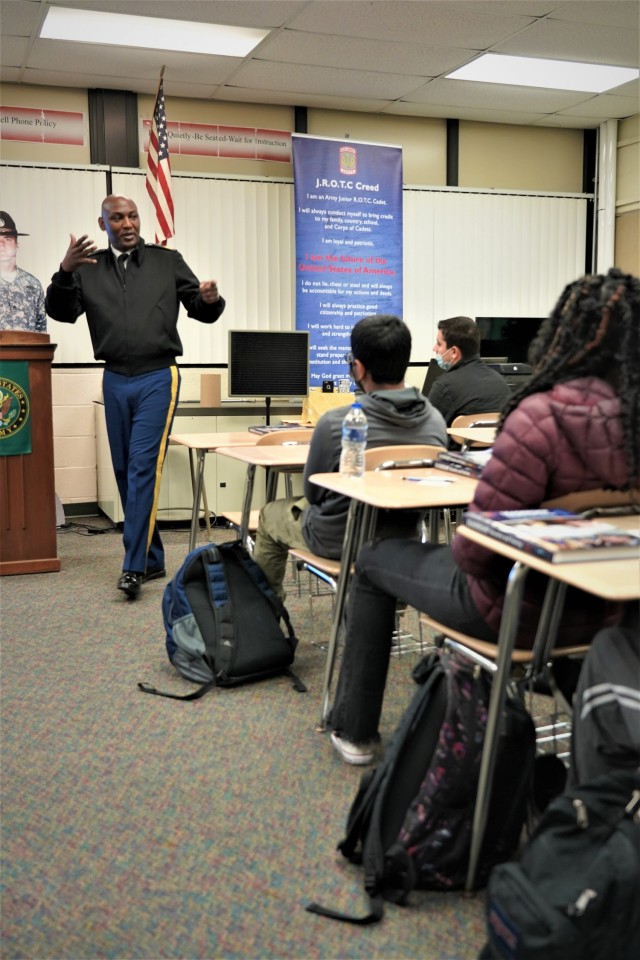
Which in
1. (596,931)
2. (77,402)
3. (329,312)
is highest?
(329,312)

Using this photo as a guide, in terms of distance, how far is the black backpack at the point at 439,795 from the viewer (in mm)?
1831

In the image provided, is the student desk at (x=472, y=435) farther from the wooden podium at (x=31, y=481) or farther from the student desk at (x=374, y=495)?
the wooden podium at (x=31, y=481)

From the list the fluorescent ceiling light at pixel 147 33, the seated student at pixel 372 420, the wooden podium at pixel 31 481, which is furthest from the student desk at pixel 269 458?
the fluorescent ceiling light at pixel 147 33

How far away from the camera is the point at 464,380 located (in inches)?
178


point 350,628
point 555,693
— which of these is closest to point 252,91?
point 350,628

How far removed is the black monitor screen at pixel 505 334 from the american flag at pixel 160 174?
2.53 metres

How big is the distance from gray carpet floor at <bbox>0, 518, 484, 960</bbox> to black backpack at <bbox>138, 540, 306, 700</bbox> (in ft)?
0.25

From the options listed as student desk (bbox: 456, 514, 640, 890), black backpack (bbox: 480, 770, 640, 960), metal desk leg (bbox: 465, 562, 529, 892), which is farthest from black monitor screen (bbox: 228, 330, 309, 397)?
black backpack (bbox: 480, 770, 640, 960)

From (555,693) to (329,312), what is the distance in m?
5.14

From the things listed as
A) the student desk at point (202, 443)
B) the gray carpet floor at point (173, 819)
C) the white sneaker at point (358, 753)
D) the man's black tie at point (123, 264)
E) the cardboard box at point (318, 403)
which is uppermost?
the man's black tie at point (123, 264)

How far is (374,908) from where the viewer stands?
177 cm

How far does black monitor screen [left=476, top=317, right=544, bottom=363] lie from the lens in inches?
280

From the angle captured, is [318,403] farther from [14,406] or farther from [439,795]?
[439,795]

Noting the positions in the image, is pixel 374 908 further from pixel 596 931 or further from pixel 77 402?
pixel 77 402
